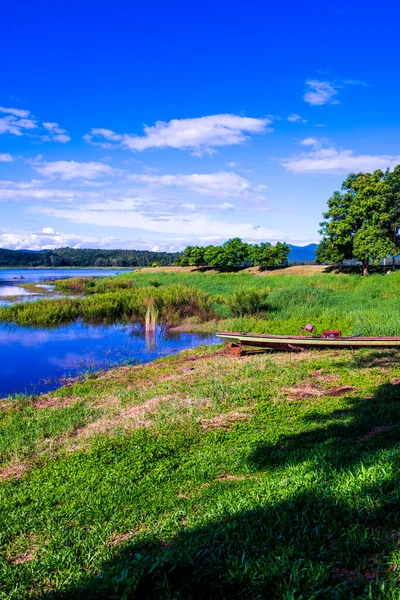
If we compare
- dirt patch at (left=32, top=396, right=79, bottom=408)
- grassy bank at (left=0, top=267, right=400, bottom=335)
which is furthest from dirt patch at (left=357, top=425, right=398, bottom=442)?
grassy bank at (left=0, top=267, right=400, bottom=335)

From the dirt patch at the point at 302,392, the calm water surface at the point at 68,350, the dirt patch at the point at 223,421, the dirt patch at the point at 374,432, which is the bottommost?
the calm water surface at the point at 68,350

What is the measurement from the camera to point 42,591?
3.10 m

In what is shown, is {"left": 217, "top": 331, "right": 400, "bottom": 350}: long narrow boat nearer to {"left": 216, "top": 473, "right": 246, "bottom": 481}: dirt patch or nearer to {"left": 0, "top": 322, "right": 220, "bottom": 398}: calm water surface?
{"left": 0, "top": 322, "right": 220, "bottom": 398}: calm water surface

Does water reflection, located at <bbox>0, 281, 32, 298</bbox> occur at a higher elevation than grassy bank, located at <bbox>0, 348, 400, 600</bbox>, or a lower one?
higher

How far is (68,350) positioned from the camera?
17.7 m

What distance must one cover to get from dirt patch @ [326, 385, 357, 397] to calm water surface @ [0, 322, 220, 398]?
827 cm

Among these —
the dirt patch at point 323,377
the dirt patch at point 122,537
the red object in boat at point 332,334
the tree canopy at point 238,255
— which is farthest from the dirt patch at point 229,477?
the tree canopy at point 238,255

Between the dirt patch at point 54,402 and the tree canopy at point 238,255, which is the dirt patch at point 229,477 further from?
the tree canopy at point 238,255

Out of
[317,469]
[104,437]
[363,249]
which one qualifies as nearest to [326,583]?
[317,469]

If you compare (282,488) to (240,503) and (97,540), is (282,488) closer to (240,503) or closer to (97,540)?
(240,503)

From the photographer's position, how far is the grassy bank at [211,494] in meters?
2.90

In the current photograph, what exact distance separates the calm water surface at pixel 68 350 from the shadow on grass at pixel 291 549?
9.99 meters

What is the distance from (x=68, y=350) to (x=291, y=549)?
52.4 feet

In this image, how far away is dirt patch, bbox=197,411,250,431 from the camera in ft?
22.4
